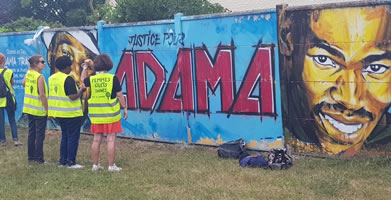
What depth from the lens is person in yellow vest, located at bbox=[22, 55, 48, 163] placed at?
25.4ft

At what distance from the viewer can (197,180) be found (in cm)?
642

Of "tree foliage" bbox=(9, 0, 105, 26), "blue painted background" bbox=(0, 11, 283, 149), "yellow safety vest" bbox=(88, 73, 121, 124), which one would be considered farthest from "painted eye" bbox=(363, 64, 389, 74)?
"tree foliage" bbox=(9, 0, 105, 26)

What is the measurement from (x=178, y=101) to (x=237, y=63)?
4.76 ft

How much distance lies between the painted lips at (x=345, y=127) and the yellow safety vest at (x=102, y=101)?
295 centimetres

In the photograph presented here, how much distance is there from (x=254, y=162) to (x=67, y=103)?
9.35ft

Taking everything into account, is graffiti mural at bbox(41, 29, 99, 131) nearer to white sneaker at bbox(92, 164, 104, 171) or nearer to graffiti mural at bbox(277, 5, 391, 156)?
white sneaker at bbox(92, 164, 104, 171)

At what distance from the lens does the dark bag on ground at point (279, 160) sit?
674 centimetres

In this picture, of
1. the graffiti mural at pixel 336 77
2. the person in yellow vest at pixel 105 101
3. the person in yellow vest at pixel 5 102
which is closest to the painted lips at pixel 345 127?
the graffiti mural at pixel 336 77

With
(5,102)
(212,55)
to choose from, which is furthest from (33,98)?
(212,55)

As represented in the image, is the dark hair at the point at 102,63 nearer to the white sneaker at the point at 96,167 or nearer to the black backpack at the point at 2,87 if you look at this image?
the white sneaker at the point at 96,167

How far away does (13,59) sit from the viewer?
39.1ft

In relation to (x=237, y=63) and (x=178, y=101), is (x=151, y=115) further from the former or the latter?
(x=237, y=63)

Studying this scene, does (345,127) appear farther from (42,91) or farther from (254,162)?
(42,91)

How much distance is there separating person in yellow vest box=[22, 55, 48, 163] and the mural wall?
6.43 ft
